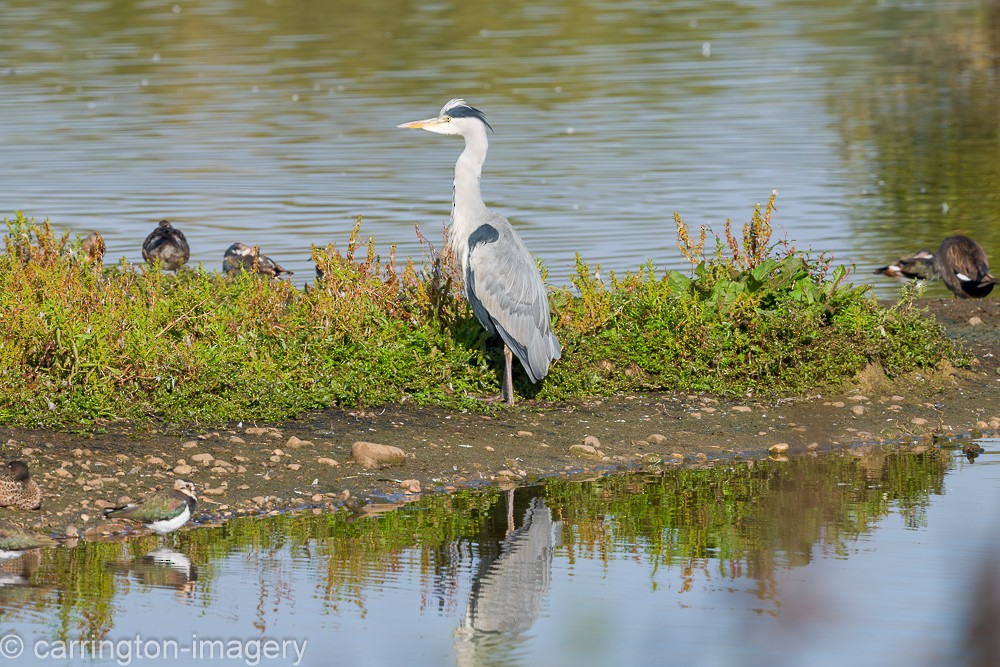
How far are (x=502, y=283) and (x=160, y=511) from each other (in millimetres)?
2775

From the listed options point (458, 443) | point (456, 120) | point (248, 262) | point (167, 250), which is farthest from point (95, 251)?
point (458, 443)

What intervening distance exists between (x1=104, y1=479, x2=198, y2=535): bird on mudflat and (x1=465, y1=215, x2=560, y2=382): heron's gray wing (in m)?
2.45

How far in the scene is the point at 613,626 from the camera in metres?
5.48

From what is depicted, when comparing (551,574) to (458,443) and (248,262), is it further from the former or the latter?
(248,262)

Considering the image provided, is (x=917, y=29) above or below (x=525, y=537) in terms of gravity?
above

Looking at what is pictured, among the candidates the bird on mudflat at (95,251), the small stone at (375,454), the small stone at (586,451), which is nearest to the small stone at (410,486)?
the small stone at (375,454)

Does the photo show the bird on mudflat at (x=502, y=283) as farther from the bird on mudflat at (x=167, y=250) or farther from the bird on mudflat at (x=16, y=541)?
the bird on mudflat at (x=167, y=250)

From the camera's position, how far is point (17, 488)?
6840mm

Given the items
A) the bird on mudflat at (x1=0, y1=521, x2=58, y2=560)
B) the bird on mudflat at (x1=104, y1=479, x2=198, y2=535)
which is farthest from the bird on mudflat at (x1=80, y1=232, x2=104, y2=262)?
the bird on mudflat at (x1=0, y1=521, x2=58, y2=560)

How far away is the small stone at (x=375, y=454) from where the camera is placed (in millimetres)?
7855

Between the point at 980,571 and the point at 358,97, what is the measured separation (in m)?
24.2

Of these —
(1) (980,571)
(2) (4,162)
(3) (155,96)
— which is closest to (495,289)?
(1) (980,571)

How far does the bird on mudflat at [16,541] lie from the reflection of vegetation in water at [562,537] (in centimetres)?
8

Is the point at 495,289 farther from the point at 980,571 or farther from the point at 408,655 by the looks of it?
the point at 980,571
